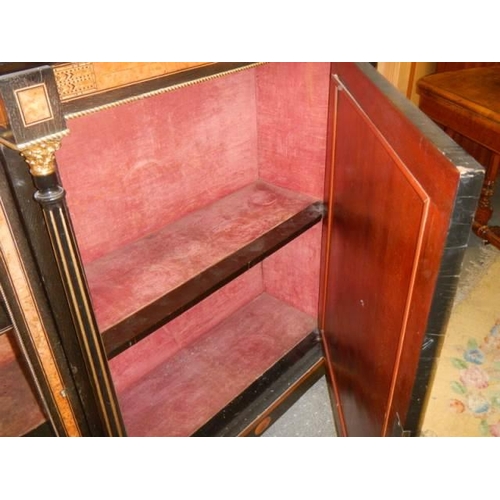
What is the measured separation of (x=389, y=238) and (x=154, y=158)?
76 centimetres

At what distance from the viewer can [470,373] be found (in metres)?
1.90

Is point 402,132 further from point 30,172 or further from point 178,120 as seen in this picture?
point 178,120

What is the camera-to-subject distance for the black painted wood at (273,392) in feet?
4.70

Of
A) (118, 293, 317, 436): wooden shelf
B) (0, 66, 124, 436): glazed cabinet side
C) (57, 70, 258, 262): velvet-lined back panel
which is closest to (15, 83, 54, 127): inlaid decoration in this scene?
(0, 66, 124, 436): glazed cabinet side

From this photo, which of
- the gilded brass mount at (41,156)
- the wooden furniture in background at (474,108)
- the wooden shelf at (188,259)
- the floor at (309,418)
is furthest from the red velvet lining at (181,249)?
the wooden furniture in background at (474,108)

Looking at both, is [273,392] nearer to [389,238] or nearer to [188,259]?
[188,259]

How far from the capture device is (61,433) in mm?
994

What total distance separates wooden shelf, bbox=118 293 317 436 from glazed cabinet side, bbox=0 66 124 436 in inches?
15.5

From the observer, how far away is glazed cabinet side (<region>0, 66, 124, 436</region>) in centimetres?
66

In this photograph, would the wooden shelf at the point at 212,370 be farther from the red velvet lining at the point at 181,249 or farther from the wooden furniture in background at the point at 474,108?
the wooden furniture in background at the point at 474,108

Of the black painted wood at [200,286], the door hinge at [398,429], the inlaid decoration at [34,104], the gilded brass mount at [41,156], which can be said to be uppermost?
the inlaid decoration at [34,104]

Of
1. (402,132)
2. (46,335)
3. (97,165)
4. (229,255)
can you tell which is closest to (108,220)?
(97,165)

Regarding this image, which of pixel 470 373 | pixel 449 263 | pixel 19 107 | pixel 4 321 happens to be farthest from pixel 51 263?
pixel 470 373

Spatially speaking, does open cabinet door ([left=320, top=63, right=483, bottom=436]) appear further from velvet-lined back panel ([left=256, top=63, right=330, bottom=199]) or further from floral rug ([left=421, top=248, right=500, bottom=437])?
floral rug ([left=421, top=248, right=500, bottom=437])
